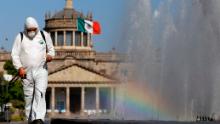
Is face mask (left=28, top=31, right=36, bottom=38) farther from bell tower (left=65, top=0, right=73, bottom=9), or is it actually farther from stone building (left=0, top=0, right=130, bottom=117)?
bell tower (left=65, top=0, right=73, bottom=9)

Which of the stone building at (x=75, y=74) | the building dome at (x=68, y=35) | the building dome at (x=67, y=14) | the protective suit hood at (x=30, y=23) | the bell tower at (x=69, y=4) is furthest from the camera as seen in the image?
the bell tower at (x=69, y=4)

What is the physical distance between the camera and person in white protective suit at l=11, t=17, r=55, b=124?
43.6 feet

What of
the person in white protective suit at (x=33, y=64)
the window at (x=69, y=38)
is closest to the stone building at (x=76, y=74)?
the window at (x=69, y=38)

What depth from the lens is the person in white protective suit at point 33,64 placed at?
43.6 ft

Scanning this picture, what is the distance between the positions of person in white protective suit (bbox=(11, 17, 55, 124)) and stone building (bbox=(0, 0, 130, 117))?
4137 inches

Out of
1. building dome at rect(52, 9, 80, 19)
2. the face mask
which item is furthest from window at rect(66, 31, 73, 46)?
the face mask

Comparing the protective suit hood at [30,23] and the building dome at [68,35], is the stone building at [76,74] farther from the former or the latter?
the protective suit hood at [30,23]

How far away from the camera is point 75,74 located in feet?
431

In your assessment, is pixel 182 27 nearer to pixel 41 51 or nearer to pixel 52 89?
pixel 41 51

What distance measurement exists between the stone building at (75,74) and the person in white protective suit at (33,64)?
105074 mm

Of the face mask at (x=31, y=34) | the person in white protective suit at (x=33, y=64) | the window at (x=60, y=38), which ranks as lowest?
the window at (x=60, y=38)

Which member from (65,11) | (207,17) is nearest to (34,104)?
(207,17)

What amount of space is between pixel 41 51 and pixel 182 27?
21640 millimetres

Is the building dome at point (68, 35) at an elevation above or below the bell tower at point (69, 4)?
below
